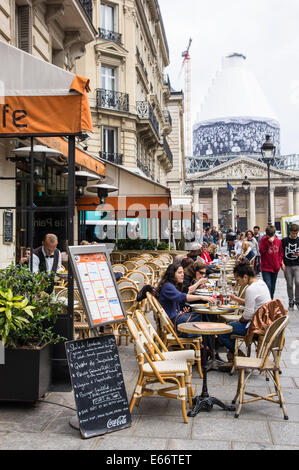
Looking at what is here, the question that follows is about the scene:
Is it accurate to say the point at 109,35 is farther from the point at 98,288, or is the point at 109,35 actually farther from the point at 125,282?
the point at 98,288

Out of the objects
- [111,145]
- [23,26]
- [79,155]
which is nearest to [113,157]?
[111,145]

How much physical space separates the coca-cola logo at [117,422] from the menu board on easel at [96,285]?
0.83m

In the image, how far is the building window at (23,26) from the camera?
1046 cm

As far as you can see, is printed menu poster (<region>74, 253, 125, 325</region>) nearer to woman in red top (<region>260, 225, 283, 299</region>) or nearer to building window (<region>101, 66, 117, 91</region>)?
woman in red top (<region>260, 225, 283, 299</region>)

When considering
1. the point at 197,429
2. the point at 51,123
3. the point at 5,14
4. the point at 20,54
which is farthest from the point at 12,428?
the point at 5,14

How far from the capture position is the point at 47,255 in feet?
24.8

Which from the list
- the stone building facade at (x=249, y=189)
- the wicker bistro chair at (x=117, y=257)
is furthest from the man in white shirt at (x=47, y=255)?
the stone building facade at (x=249, y=189)

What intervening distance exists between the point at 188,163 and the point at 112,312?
119 meters

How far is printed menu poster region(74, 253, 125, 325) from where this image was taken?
4543 mm

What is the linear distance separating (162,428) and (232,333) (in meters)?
2.29

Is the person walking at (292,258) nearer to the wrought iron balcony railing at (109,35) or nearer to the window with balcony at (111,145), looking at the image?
the window with balcony at (111,145)

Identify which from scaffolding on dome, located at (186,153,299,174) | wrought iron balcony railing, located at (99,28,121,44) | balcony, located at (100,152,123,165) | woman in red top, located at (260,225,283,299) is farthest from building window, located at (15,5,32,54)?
scaffolding on dome, located at (186,153,299,174)

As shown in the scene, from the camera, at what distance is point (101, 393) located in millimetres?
4500
